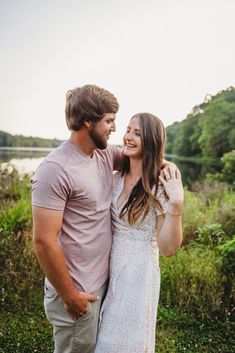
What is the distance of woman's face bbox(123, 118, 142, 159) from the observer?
2.81 m

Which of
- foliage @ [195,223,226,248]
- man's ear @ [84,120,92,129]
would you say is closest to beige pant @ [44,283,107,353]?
man's ear @ [84,120,92,129]

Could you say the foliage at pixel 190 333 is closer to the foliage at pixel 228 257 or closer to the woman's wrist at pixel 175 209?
the foliage at pixel 228 257

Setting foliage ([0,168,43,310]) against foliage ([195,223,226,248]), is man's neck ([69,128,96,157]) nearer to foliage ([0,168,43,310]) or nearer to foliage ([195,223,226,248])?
foliage ([0,168,43,310])

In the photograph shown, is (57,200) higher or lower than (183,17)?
A: lower

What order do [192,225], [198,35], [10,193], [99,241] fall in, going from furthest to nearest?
[198,35], [10,193], [192,225], [99,241]

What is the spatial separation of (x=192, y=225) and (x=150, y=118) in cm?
537

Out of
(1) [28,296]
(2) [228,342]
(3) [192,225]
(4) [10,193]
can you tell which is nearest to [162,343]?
(2) [228,342]

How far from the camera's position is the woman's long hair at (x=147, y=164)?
2730mm

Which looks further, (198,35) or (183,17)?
(198,35)

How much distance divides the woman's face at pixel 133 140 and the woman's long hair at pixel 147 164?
3cm

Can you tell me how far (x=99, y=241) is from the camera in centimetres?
266

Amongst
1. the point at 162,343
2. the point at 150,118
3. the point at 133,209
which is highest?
the point at 150,118

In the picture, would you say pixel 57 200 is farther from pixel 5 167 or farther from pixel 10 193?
pixel 5 167

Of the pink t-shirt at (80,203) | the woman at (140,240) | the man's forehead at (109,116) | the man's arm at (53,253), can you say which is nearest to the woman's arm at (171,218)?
the woman at (140,240)
